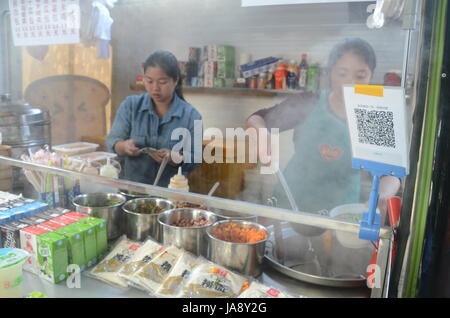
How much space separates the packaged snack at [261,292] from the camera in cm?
111

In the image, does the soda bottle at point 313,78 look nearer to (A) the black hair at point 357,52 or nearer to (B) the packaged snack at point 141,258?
(A) the black hair at point 357,52

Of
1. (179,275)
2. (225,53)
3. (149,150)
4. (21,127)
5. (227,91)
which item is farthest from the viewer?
(227,91)

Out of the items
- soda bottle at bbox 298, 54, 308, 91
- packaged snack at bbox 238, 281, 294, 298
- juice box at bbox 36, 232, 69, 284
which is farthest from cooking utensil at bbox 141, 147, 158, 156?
packaged snack at bbox 238, 281, 294, 298

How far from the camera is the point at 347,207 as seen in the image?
4.67ft

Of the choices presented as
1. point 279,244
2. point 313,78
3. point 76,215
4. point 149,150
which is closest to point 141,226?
point 76,215

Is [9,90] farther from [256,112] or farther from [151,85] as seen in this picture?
[256,112]

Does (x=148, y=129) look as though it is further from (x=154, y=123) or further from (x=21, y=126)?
(x=21, y=126)

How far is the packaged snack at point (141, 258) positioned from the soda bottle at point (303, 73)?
2.17m

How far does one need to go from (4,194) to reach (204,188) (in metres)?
1.91

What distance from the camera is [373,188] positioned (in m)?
1.04

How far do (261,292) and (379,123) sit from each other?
583mm

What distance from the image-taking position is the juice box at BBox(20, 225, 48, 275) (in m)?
1.29

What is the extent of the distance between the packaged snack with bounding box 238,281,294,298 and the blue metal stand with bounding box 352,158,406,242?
293 millimetres

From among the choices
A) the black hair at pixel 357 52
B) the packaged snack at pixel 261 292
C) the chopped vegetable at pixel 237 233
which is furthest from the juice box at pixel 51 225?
the black hair at pixel 357 52
